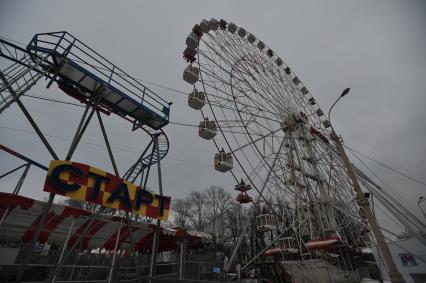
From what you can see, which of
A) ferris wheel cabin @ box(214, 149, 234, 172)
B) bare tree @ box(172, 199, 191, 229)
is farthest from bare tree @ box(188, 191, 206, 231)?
ferris wheel cabin @ box(214, 149, 234, 172)

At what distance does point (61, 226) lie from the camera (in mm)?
9148

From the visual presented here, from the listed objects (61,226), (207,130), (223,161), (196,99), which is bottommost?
(61,226)

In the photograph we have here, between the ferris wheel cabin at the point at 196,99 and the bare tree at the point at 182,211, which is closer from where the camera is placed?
the ferris wheel cabin at the point at 196,99

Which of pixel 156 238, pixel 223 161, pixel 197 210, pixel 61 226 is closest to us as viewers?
pixel 156 238

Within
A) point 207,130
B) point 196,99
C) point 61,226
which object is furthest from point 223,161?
point 61,226

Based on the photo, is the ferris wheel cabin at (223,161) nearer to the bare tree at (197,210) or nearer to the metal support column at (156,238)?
the metal support column at (156,238)

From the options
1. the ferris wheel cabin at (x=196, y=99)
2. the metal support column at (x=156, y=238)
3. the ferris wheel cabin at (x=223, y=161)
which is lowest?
the metal support column at (x=156, y=238)

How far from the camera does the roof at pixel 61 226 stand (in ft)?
23.8

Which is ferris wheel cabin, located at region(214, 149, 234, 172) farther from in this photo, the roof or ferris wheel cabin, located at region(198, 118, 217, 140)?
the roof

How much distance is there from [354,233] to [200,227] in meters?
30.2

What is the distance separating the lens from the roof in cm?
724

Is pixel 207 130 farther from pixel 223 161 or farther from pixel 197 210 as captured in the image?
pixel 197 210

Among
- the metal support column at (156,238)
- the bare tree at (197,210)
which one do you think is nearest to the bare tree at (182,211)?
the bare tree at (197,210)

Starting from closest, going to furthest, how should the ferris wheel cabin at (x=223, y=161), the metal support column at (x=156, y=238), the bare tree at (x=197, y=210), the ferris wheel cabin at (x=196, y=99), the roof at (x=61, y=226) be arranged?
the roof at (x=61, y=226)
the metal support column at (x=156, y=238)
the ferris wheel cabin at (x=223, y=161)
the ferris wheel cabin at (x=196, y=99)
the bare tree at (x=197, y=210)
